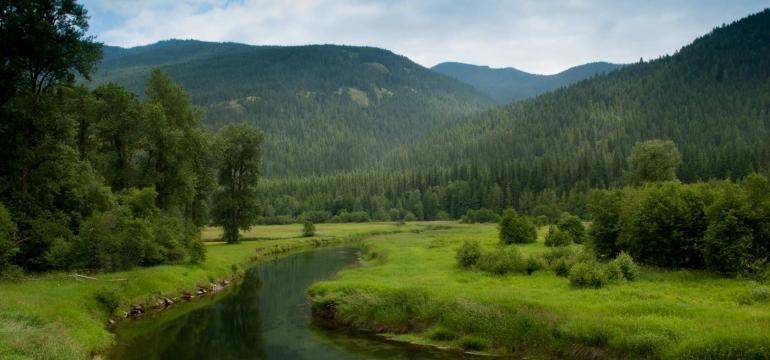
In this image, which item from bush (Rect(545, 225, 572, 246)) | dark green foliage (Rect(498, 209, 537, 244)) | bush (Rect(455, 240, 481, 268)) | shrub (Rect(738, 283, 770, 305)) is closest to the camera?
shrub (Rect(738, 283, 770, 305))

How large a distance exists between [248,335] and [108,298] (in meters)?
9.41

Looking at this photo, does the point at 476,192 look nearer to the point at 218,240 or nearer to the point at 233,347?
the point at 218,240

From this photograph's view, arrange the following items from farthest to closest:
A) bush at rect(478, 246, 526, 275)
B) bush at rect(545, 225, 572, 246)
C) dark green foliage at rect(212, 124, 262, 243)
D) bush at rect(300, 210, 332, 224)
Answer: bush at rect(300, 210, 332, 224) → dark green foliage at rect(212, 124, 262, 243) → bush at rect(545, 225, 572, 246) → bush at rect(478, 246, 526, 275)

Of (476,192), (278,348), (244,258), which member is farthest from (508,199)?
(278,348)

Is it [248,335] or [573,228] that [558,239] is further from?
[248,335]

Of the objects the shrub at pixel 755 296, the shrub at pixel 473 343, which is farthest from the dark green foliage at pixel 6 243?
the shrub at pixel 755 296

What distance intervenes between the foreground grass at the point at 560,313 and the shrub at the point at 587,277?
2.31ft

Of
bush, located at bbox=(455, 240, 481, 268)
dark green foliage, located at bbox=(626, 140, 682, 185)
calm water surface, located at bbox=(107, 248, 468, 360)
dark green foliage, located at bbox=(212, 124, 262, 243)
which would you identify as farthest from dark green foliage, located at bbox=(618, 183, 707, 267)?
dark green foliage, located at bbox=(626, 140, 682, 185)

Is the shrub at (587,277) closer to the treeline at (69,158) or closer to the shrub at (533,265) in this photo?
the shrub at (533,265)

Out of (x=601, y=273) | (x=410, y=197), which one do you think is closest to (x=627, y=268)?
(x=601, y=273)

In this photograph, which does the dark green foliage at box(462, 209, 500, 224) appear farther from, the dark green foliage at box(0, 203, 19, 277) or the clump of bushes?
the dark green foliage at box(0, 203, 19, 277)

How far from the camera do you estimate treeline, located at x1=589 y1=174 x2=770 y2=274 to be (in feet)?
101

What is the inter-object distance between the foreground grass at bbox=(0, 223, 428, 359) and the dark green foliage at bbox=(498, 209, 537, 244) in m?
30.6

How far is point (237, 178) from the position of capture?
80.0 meters
